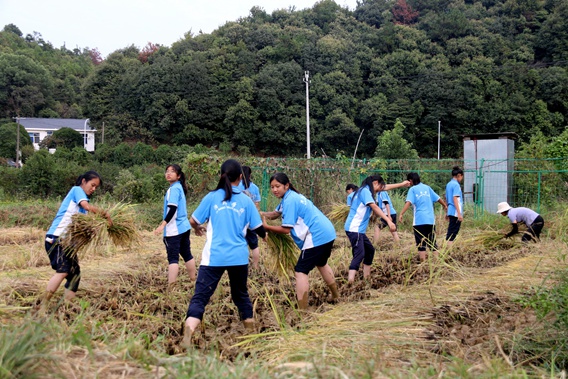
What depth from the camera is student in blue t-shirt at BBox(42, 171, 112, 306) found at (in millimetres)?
5824

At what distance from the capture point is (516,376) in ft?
10.6

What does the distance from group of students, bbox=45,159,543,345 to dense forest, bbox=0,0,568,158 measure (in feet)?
115

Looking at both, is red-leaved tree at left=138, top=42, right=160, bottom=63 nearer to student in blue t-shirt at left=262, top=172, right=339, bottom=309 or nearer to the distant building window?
the distant building window

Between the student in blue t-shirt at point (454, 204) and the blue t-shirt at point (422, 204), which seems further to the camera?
the student in blue t-shirt at point (454, 204)

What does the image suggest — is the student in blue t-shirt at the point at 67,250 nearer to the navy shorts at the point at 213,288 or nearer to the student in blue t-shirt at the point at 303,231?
the navy shorts at the point at 213,288

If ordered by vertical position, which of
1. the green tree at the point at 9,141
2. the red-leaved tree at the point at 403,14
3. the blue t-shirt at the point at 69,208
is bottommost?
the blue t-shirt at the point at 69,208

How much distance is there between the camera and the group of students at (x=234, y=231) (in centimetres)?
488

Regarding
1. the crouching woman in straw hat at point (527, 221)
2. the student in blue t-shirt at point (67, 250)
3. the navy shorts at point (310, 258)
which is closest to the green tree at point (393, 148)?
the crouching woman in straw hat at point (527, 221)

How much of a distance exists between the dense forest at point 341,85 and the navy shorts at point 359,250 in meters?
34.8

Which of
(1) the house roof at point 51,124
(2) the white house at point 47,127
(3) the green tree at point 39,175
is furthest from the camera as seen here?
(1) the house roof at point 51,124

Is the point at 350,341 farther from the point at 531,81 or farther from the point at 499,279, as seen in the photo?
the point at 531,81

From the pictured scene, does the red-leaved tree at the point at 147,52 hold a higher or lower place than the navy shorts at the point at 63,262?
higher

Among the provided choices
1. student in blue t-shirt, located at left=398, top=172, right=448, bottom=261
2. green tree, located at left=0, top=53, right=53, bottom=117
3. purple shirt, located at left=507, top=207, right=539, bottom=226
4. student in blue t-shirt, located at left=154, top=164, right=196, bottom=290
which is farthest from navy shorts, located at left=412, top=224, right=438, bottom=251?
green tree, located at left=0, top=53, right=53, bottom=117

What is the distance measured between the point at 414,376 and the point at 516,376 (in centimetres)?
61
